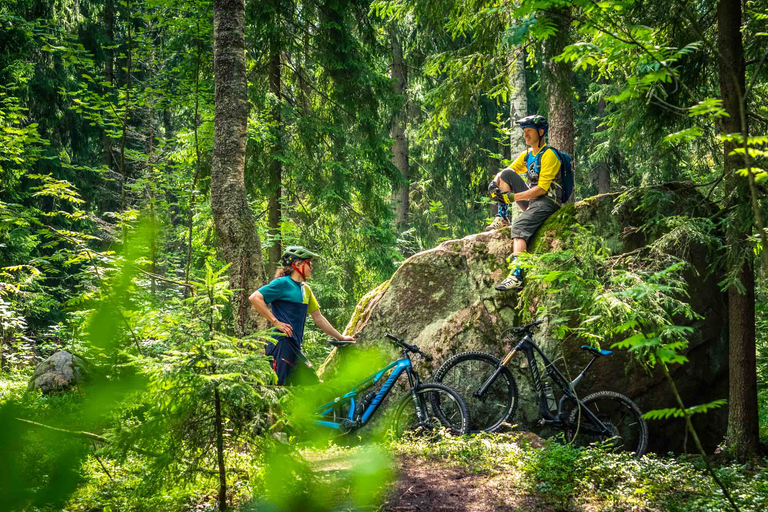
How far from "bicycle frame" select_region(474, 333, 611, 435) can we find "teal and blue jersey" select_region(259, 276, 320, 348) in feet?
7.27

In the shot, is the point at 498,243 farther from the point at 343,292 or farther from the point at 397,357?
the point at 343,292

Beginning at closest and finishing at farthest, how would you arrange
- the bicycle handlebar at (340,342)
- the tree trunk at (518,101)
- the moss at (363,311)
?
the bicycle handlebar at (340,342), the moss at (363,311), the tree trunk at (518,101)

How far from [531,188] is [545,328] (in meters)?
1.79

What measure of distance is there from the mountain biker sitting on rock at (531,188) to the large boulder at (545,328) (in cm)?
18

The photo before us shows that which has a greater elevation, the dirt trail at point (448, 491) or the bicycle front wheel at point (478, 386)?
the bicycle front wheel at point (478, 386)

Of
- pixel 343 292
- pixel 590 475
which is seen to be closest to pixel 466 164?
pixel 343 292

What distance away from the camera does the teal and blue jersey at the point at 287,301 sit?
5.85 meters

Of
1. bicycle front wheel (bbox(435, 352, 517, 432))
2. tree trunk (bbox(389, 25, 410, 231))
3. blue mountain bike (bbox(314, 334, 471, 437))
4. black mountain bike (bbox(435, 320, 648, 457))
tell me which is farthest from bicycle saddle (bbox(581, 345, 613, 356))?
tree trunk (bbox(389, 25, 410, 231))

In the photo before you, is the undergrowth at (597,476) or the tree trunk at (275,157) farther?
the tree trunk at (275,157)

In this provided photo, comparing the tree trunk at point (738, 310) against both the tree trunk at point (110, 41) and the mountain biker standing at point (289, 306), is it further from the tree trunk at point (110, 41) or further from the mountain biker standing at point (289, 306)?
the tree trunk at point (110, 41)

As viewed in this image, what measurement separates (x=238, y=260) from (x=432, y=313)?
270cm

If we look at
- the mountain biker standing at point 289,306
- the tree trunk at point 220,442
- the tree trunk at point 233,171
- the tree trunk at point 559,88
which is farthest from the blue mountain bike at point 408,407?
the tree trunk at point 559,88

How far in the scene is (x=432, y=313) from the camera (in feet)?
23.5

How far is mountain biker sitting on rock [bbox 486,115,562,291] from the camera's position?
660 cm
